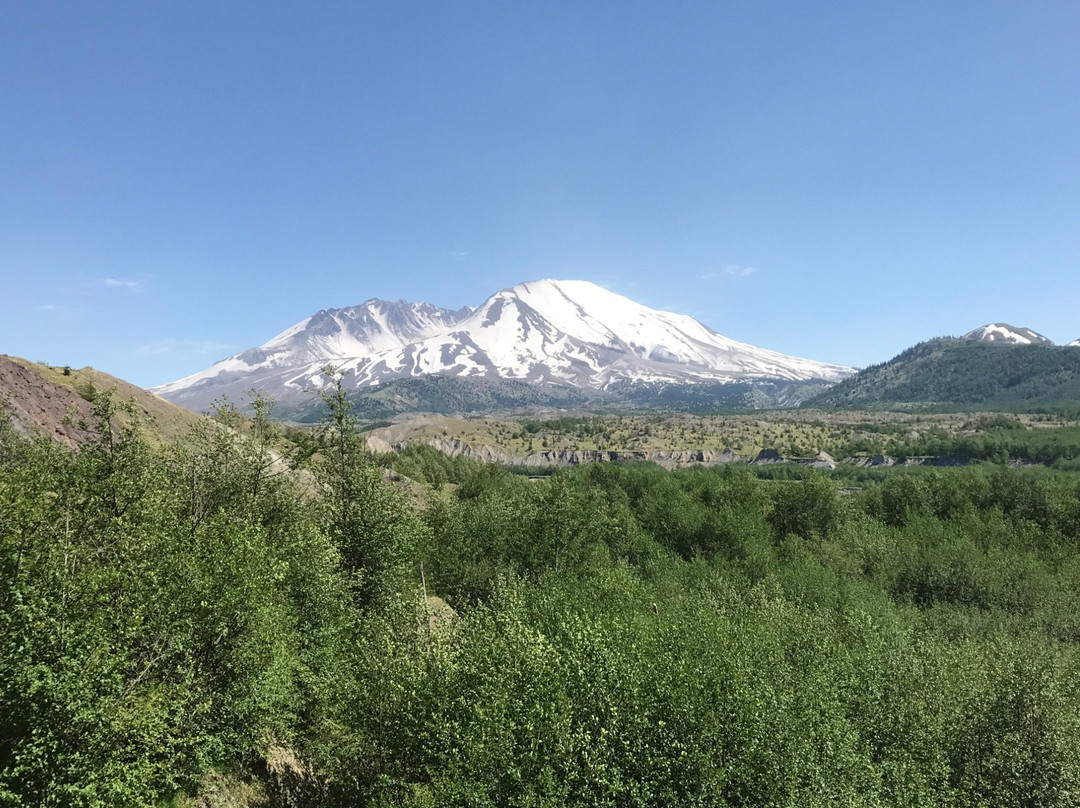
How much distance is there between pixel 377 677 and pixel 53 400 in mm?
67752

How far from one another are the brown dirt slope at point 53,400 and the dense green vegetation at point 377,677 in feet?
57.5

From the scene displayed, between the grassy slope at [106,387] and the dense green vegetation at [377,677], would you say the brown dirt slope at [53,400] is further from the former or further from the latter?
the dense green vegetation at [377,677]

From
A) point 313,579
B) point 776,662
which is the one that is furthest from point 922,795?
point 313,579

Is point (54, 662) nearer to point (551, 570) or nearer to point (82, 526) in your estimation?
point (82, 526)

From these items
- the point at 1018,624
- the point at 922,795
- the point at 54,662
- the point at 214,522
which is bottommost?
the point at 1018,624

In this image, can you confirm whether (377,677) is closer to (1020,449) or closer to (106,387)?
(106,387)

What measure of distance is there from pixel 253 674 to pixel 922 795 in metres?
29.0

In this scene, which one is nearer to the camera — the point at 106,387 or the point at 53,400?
the point at 53,400

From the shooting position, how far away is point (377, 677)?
23766 mm

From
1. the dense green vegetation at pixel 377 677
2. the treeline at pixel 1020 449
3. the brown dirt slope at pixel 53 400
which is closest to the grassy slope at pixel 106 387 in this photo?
the brown dirt slope at pixel 53 400

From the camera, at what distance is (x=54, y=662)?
17.7 m

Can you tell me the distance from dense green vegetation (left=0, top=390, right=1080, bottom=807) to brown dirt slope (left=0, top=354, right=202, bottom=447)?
17.5 meters

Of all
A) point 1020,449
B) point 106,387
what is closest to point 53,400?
point 106,387

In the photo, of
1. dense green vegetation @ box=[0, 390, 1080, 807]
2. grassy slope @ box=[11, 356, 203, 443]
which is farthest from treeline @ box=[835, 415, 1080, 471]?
grassy slope @ box=[11, 356, 203, 443]
